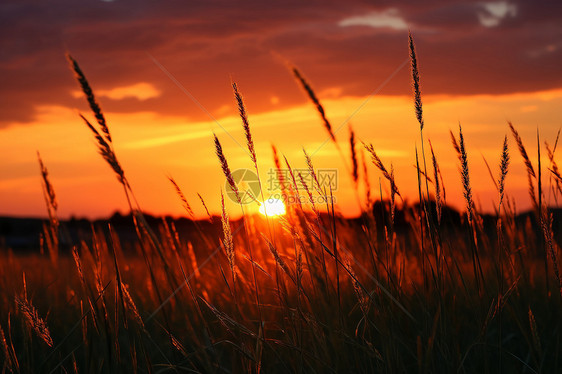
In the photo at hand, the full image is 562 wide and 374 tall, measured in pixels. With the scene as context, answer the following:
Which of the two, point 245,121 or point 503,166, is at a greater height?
point 245,121

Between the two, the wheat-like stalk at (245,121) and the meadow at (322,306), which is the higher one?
the wheat-like stalk at (245,121)

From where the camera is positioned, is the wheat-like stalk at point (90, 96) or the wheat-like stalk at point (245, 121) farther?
the wheat-like stalk at point (245, 121)

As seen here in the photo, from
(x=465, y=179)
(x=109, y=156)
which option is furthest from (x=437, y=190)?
(x=109, y=156)

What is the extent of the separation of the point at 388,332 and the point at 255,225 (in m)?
1.77

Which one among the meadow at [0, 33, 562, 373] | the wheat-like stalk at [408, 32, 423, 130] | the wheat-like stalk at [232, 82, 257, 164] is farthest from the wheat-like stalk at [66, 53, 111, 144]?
the wheat-like stalk at [408, 32, 423, 130]

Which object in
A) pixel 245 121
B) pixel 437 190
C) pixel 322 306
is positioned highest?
pixel 245 121

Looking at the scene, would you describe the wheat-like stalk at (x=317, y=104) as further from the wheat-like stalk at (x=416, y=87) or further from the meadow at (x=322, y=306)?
the wheat-like stalk at (x=416, y=87)

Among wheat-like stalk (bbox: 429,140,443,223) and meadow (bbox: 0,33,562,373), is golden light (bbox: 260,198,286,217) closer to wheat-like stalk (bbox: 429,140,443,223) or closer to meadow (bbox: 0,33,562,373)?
meadow (bbox: 0,33,562,373)

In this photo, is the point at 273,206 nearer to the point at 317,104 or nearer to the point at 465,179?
the point at 317,104

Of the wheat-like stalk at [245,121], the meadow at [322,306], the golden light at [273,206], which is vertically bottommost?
the meadow at [322,306]

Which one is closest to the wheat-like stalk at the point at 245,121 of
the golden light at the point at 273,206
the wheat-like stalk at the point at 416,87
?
the golden light at the point at 273,206

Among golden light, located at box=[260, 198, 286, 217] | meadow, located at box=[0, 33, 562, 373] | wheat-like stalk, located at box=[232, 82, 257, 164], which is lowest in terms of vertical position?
meadow, located at box=[0, 33, 562, 373]

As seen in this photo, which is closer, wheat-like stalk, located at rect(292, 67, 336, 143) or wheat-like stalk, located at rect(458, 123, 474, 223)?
wheat-like stalk, located at rect(458, 123, 474, 223)

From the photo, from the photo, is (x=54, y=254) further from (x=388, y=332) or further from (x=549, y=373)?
(x=549, y=373)
